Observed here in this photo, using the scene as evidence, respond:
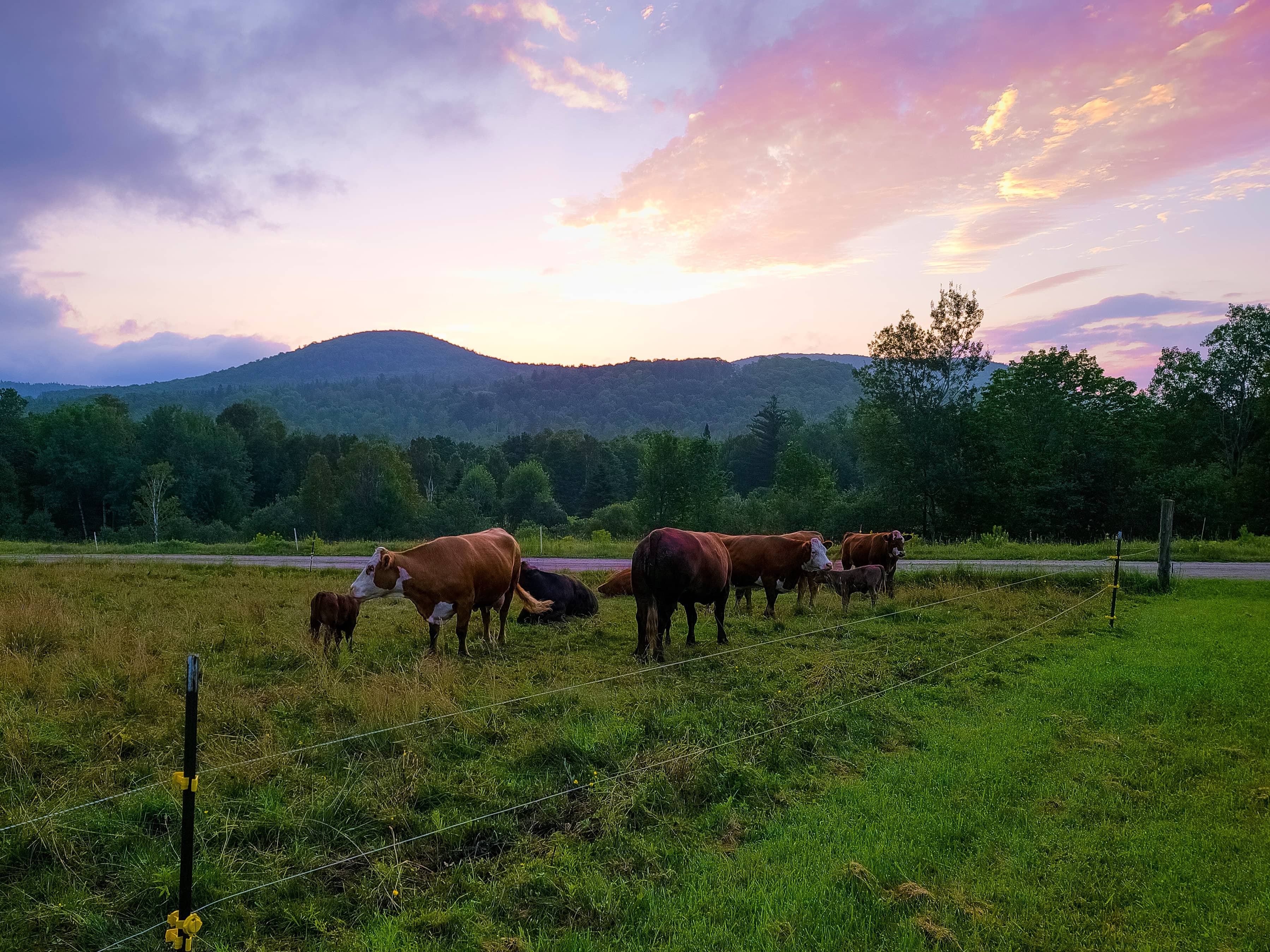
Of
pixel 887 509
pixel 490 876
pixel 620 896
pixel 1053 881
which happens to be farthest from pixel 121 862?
pixel 887 509

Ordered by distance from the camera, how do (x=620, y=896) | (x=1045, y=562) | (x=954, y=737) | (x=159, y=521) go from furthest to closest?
(x=159, y=521) < (x=1045, y=562) < (x=954, y=737) < (x=620, y=896)

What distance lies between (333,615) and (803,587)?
9.66 metres

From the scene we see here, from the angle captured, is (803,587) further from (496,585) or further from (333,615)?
(333,615)

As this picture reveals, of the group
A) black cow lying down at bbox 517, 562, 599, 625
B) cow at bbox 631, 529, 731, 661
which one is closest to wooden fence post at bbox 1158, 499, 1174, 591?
cow at bbox 631, 529, 731, 661

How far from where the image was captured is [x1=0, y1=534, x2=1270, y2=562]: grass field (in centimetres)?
2261

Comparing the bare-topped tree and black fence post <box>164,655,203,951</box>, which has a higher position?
black fence post <box>164,655,203,951</box>

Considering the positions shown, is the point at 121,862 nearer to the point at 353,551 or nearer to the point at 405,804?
the point at 405,804

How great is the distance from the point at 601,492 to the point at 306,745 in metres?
87.6

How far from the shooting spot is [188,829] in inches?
129

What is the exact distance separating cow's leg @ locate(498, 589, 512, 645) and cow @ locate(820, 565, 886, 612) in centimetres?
676

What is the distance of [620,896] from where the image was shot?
444cm

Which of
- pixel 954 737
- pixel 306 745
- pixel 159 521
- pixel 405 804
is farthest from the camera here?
pixel 159 521

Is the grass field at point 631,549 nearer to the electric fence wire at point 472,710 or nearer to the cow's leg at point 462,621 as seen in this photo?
the electric fence wire at point 472,710

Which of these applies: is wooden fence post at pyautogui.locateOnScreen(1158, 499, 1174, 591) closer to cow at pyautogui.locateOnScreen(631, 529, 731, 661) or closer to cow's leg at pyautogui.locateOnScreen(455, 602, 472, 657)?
cow at pyautogui.locateOnScreen(631, 529, 731, 661)
